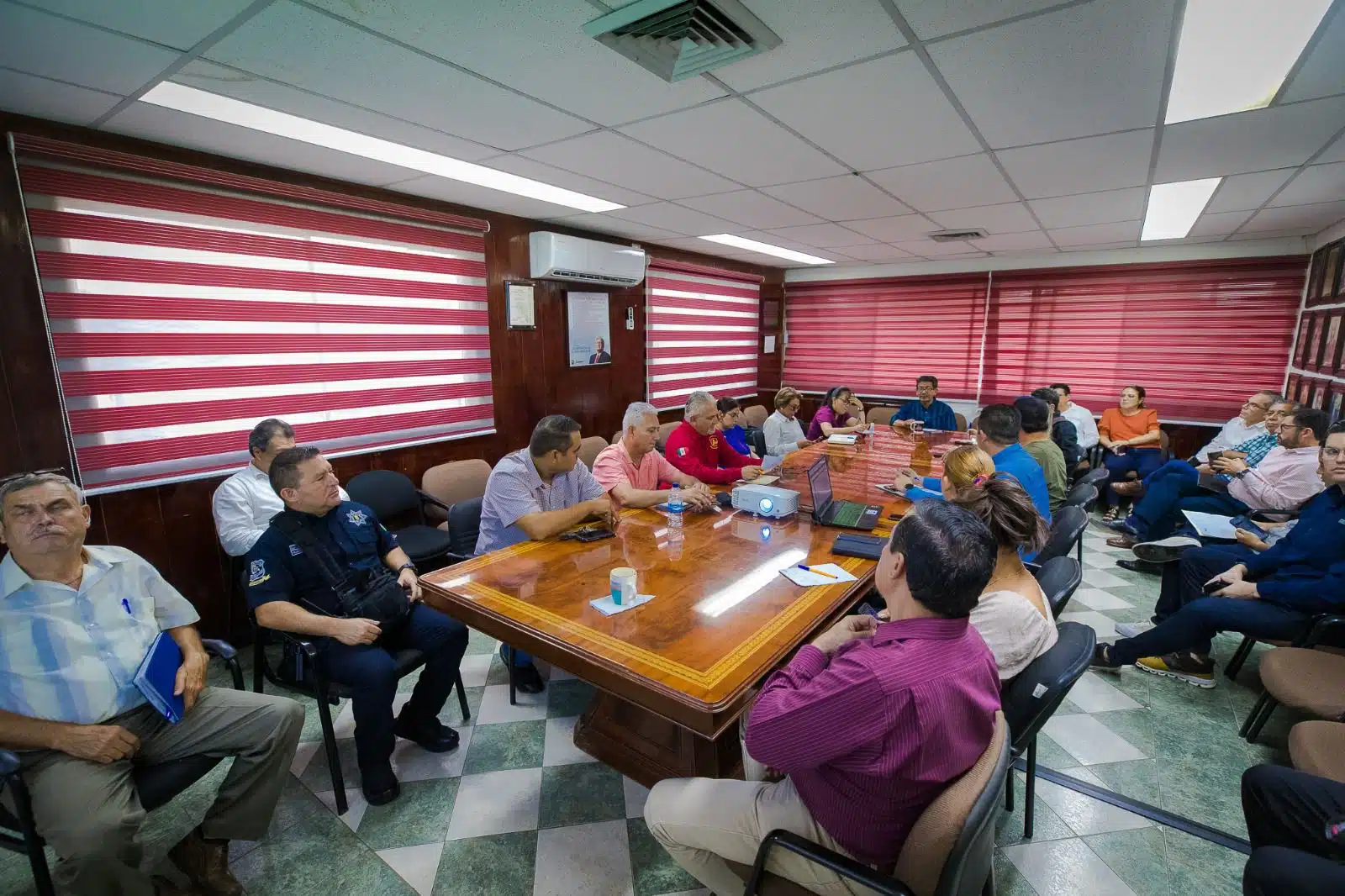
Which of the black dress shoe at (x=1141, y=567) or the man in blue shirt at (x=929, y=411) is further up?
the man in blue shirt at (x=929, y=411)

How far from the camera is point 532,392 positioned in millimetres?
5008

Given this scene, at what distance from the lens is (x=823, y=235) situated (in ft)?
17.7

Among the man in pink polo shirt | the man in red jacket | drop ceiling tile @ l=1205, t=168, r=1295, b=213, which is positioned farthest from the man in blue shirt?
the man in pink polo shirt

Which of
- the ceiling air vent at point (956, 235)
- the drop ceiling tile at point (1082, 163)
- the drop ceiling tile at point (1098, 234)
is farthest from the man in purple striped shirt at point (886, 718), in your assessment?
the drop ceiling tile at point (1098, 234)

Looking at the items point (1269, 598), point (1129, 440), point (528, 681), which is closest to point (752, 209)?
point (528, 681)

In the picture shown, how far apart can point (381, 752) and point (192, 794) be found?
0.78 metres

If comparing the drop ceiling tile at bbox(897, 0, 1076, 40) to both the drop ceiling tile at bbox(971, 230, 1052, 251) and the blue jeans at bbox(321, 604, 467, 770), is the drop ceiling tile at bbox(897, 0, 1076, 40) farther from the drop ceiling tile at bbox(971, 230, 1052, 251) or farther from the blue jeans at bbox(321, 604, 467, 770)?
the drop ceiling tile at bbox(971, 230, 1052, 251)

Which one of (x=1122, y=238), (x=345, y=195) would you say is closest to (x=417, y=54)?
(x=345, y=195)

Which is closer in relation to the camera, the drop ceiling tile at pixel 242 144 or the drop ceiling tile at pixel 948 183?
the drop ceiling tile at pixel 242 144

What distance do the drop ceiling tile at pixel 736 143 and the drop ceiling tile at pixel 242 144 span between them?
1.62m

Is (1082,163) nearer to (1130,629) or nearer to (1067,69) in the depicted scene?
(1067,69)

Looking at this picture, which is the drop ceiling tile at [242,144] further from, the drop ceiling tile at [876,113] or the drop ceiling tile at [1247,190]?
the drop ceiling tile at [1247,190]

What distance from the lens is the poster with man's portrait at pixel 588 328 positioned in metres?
5.25

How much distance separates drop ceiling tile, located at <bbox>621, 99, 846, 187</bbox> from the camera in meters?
2.51
